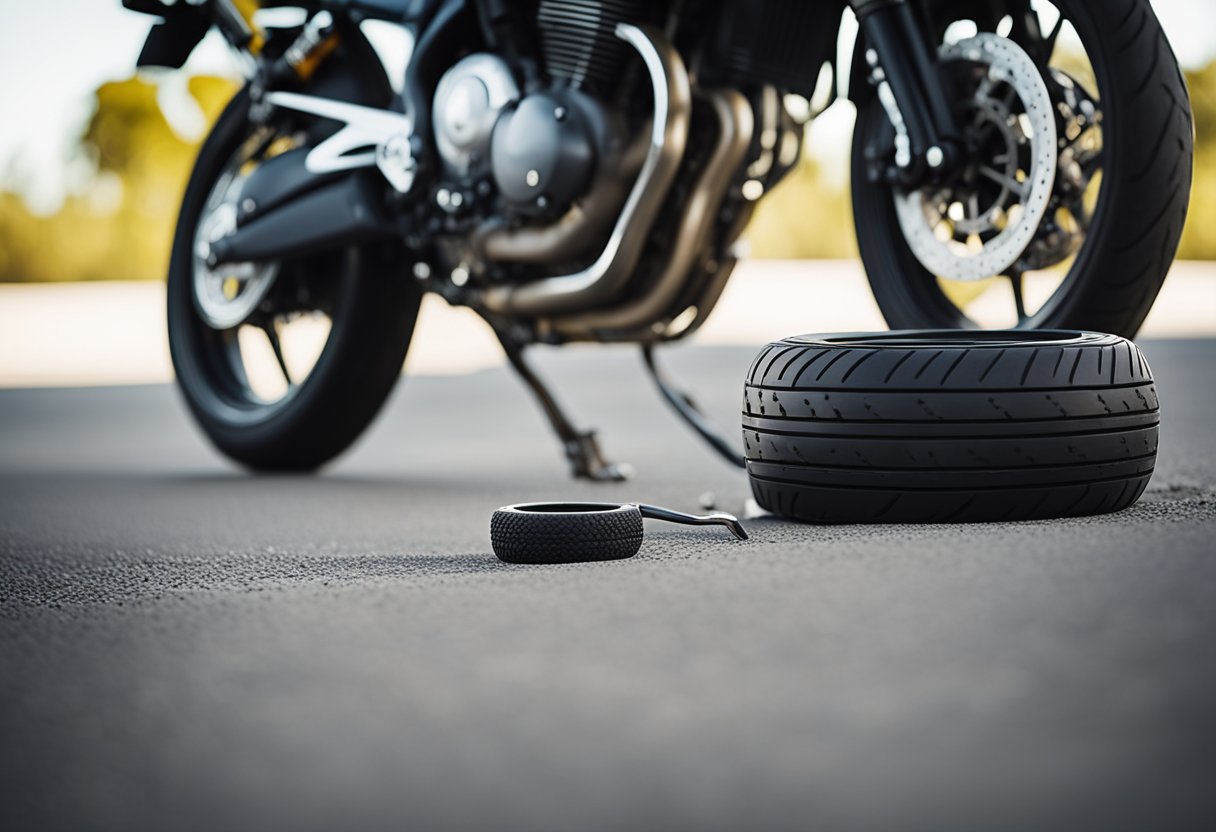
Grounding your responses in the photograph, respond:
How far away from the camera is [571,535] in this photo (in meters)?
1.77

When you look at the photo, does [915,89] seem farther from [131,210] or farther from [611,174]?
[131,210]

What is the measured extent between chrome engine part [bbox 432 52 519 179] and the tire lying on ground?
1172 mm

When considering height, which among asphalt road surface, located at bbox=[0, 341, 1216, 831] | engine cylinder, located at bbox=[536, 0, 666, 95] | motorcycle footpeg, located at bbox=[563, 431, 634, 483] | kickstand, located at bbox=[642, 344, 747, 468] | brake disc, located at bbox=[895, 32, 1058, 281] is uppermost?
engine cylinder, located at bbox=[536, 0, 666, 95]

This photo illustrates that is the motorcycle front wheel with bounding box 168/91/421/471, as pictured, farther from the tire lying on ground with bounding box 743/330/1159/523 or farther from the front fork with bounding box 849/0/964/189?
the tire lying on ground with bounding box 743/330/1159/523

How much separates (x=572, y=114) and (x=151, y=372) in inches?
215

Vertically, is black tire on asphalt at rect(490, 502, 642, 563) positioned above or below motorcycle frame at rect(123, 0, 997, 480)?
below

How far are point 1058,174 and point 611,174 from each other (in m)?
0.91

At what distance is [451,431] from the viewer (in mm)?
4695

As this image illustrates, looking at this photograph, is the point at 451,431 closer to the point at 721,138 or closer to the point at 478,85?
the point at 478,85

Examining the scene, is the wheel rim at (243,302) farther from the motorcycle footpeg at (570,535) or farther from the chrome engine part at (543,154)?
the motorcycle footpeg at (570,535)

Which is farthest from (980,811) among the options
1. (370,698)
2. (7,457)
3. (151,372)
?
(151,372)

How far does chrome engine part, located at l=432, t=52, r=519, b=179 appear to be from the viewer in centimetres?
281

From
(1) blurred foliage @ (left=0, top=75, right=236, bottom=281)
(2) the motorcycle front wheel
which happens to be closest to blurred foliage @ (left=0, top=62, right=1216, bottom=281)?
(1) blurred foliage @ (left=0, top=75, right=236, bottom=281)

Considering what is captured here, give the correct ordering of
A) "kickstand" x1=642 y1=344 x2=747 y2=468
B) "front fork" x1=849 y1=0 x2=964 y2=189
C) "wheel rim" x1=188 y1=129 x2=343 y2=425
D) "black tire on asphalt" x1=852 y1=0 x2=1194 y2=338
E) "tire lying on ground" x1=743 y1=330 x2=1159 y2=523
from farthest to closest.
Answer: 1. "wheel rim" x1=188 y1=129 x2=343 y2=425
2. "kickstand" x1=642 y1=344 x2=747 y2=468
3. "front fork" x1=849 y1=0 x2=964 y2=189
4. "black tire on asphalt" x1=852 y1=0 x2=1194 y2=338
5. "tire lying on ground" x1=743 y1=330 x2=1159 y2=523
